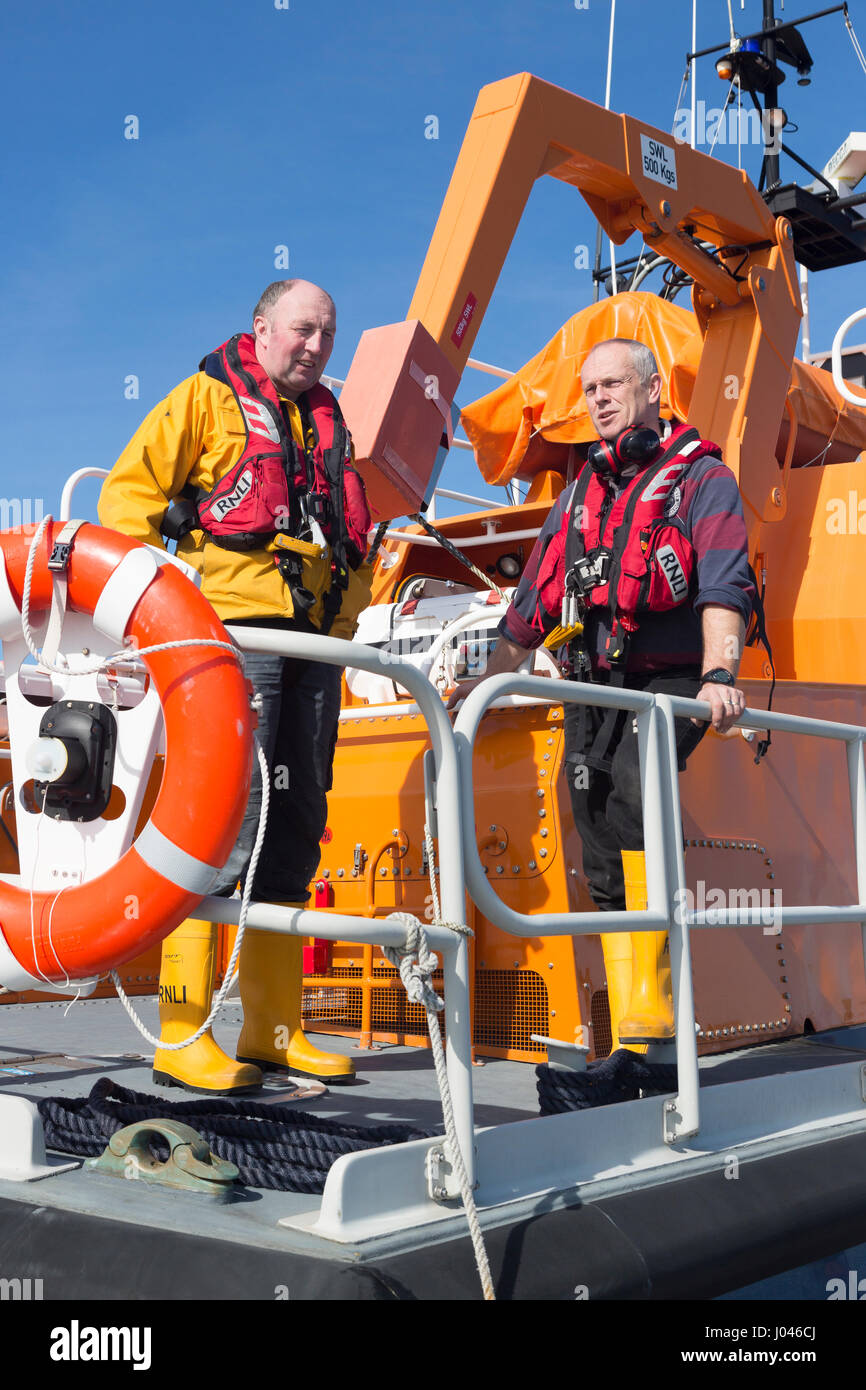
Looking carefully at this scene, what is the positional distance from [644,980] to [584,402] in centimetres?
310

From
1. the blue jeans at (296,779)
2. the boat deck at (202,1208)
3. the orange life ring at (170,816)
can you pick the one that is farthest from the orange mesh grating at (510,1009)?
the orange life ring at (170,816)

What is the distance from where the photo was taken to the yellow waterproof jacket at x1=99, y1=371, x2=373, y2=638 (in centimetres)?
293

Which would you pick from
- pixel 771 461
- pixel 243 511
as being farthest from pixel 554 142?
pixel 243 511

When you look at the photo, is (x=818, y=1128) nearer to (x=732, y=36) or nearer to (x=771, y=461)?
(x=771, y=461)

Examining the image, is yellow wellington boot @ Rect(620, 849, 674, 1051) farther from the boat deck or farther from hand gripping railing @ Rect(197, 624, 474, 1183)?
hand gripping railing @ Rect(197, 624, 474, 1183)

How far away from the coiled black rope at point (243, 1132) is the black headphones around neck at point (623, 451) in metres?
1.51

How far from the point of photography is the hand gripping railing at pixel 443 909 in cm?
200

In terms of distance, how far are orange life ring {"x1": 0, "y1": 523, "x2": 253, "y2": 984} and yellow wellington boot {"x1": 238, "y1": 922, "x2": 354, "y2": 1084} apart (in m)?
1.03

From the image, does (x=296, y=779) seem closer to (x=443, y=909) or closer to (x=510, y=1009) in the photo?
(x=510, y=1009)

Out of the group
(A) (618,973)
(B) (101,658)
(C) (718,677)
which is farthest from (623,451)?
(B) (101,658)

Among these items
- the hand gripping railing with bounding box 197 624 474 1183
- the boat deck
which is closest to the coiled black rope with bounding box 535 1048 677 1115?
the boat deck

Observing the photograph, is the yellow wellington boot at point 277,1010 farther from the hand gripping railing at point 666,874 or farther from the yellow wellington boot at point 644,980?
the hand gripping railing at point 666,874
